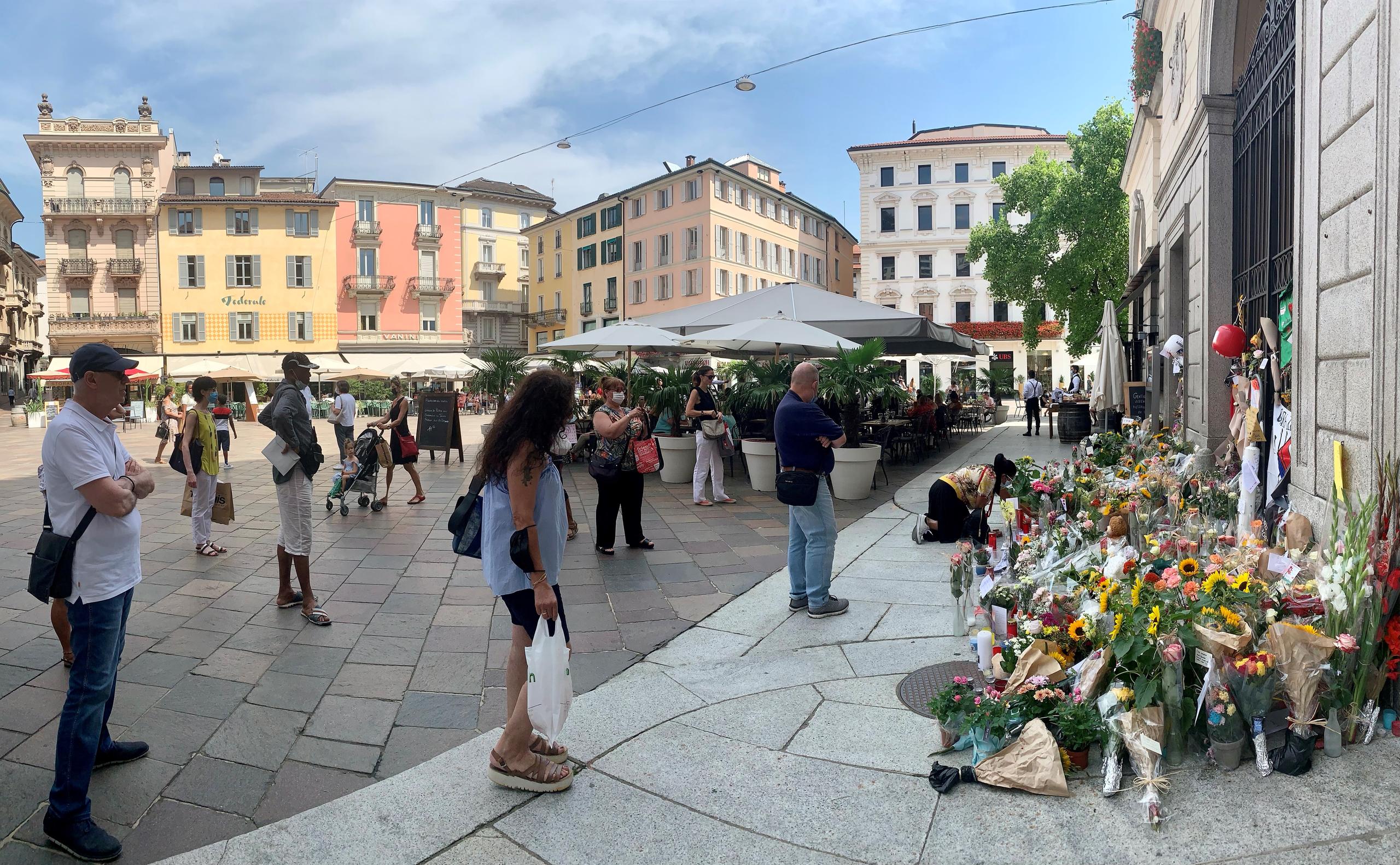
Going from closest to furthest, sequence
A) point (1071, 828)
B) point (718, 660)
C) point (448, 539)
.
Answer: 1. point (1071, 828)
2. point (718, 660)
3. point (448, 539)

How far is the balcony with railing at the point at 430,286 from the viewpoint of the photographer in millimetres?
49125

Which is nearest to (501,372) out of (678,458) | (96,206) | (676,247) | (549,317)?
(678,458)

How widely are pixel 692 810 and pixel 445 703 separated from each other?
159 cm

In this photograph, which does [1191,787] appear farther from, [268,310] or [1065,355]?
[1065,355]

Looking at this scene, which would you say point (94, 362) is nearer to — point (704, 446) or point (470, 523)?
point (470, 523)

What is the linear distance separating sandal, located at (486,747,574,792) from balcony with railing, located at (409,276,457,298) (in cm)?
4903

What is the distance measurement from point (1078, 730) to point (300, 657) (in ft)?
12.6

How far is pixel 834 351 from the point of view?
14.5 meters

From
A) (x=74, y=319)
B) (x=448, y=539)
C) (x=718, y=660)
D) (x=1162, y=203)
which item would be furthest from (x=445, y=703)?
(x=74, y=319)

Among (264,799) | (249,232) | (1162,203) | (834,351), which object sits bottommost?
(264,799)

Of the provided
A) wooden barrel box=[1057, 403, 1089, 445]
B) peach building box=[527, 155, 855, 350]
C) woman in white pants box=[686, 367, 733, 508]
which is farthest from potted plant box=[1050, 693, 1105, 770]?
peach building box=[527, 155, 855, 350]

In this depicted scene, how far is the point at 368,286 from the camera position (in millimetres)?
47625

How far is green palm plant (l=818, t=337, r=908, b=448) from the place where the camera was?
9.98 metres

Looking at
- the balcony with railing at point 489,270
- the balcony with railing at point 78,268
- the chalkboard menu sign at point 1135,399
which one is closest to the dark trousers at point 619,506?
the chalkboard menu sign at point 1135,399
